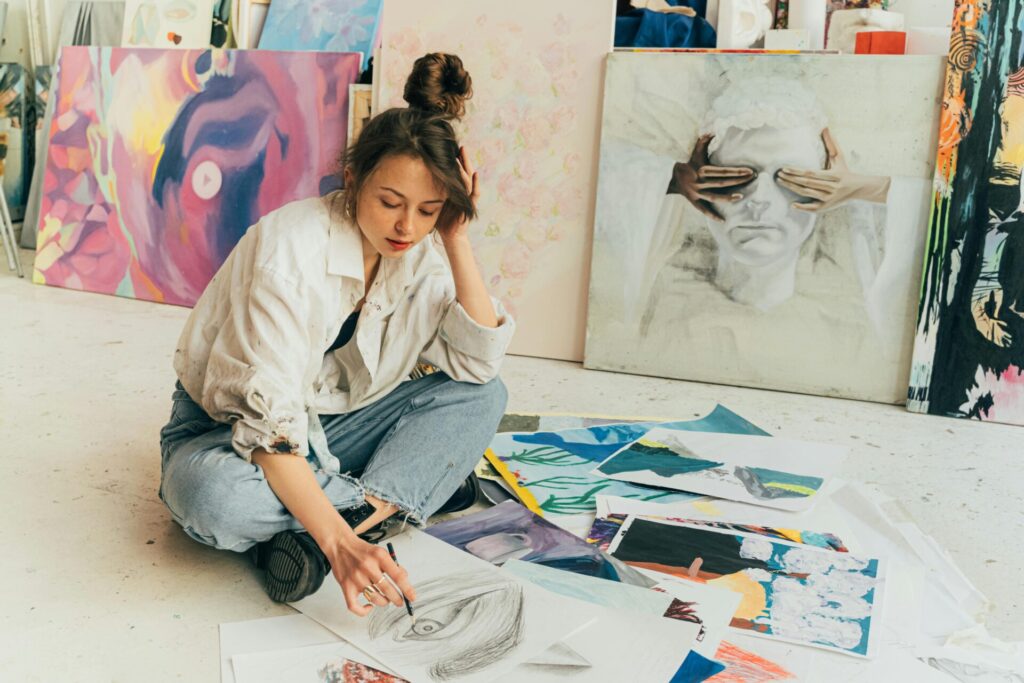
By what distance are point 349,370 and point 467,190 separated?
36cm

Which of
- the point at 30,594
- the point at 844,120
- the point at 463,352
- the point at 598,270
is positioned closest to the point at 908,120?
the point at 844,120

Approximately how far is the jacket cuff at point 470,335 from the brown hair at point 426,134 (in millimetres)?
192

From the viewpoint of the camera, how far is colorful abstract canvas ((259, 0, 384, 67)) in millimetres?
3291

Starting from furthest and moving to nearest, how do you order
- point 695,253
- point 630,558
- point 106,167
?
point 106,167 → point 695,253 → point 630,558

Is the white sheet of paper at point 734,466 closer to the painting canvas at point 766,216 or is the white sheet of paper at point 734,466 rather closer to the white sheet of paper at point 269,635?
the painting canvas at point 766,216

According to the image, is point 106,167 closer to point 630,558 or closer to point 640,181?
point 640,181

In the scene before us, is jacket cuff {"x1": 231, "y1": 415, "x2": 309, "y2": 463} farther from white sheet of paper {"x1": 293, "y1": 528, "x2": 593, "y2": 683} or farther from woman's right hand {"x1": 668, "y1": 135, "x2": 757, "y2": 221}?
woman's right hand {"x1": 668, "y1": 135, "x2": 757, "y2": 221}

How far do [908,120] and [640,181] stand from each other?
65 cm

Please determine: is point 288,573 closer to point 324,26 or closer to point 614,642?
point 614,642

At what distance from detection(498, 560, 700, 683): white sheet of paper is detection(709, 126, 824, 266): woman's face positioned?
4.28 ft

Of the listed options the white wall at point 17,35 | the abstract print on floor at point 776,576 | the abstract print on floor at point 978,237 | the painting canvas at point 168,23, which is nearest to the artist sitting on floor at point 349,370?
the abstract print on floor at point 776,576

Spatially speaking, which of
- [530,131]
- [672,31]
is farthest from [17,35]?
[672,31]

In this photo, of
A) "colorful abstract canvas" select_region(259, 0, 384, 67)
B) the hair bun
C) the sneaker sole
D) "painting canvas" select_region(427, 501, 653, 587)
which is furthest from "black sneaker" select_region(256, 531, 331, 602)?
"colorful abstract canvas" select_region(259, 0, 384, 67)

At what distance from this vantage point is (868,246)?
98.1 inches
